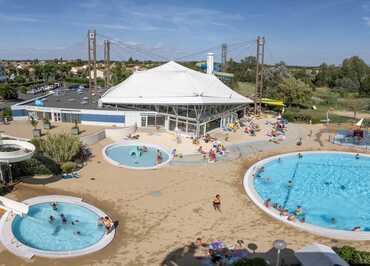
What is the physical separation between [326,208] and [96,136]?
1937 cm

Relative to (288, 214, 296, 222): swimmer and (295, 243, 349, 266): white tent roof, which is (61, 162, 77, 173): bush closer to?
(288, 214, 296, 222): swimmer

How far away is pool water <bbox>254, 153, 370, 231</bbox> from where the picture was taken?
59.1 ft

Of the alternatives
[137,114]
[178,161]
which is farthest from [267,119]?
[178,161]

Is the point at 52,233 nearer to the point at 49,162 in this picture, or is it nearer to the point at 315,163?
the point at 49,162

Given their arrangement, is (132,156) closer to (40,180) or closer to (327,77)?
(40,180)

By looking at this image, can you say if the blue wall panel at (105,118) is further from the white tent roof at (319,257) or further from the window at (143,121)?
the white tent roof at (319,257)

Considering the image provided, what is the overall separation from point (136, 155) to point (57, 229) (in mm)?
11481

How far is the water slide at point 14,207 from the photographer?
50.5ft

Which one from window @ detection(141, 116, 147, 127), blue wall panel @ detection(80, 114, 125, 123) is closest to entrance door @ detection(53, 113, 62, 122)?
blue wall panel @ detection(80, 114, 125, 123)

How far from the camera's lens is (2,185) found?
1819 cm

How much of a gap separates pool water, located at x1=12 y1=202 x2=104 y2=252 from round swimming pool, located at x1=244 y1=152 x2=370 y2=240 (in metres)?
9.37

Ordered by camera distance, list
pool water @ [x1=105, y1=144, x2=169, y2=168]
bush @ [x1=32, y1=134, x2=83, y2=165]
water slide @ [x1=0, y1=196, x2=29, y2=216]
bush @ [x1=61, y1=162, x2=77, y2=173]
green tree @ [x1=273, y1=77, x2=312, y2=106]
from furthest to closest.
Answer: green tree @ [x1=273, y1=77, x2=312, y2=106] → pool water @ [x1=105, y1=144, x2=169, y2=168] → bush @ [x1=32, y1=134, x2=83, y2=165] → bush @ [x1=61, y1=162, x2=77, y2=173] → water slide @ [x1=0, y1=196, x2=29, y2=216]

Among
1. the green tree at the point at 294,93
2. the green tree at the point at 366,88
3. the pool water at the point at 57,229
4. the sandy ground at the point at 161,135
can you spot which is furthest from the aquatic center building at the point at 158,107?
the green tree at the point at 366,88

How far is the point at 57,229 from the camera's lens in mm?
15281
